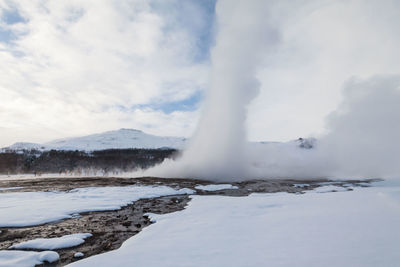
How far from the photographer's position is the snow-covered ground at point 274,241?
11.3ft

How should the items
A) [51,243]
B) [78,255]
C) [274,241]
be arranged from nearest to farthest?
[274,241], [78,255], [51,243]

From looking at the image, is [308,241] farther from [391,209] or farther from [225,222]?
[391,209]

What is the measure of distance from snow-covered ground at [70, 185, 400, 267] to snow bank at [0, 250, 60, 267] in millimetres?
1154

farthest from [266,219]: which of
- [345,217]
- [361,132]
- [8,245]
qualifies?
[361,132]

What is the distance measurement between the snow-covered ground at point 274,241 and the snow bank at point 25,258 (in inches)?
45.4

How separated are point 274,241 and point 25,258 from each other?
17.0 feet

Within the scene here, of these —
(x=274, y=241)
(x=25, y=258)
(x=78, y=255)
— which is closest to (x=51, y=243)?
(x=25, y=258)

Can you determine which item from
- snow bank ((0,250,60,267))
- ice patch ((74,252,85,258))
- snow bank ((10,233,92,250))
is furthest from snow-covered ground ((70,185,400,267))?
A: snow bank ((10,233,92,250))

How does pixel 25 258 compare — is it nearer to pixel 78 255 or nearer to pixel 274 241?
pixel 78 255

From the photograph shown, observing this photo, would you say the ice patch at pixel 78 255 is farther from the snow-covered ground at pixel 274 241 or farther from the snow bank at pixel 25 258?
the snow-covered ground at pixel 274 241

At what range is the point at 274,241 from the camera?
4.34 m

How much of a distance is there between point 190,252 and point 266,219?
3140mm

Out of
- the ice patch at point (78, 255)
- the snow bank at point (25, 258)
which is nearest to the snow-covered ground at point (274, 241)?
the ice patch at point (78, 255)

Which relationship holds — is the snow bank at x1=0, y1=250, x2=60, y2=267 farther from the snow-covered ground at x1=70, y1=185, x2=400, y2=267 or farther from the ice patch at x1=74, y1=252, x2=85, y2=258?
the snow-covered ground at x1=70, y1=185, x2=400, y2=267
